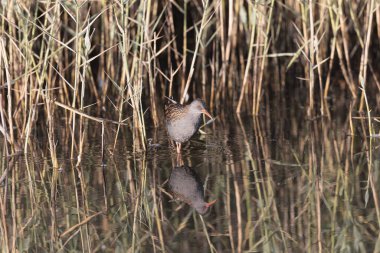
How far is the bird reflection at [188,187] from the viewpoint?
17.7 feet

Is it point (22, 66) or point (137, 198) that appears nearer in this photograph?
point (137, 198)

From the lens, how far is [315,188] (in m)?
5.70

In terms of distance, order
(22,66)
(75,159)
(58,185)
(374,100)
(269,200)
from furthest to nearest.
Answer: (374,100) < (22,66) < (75,159) < (58,185) < (269,200)

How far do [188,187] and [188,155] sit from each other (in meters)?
1.00

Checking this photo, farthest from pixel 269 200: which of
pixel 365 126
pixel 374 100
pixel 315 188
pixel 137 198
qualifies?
pixel 374 100

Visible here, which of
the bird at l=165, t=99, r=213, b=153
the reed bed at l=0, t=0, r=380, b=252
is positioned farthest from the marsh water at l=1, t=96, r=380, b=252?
the bird at l=165, t=99, r=213, b=153

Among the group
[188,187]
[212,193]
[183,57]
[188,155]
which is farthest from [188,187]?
[183,57]

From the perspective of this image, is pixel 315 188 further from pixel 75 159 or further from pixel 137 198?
pixel 75 159

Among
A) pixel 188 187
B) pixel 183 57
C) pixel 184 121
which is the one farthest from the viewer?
pixel 183 57

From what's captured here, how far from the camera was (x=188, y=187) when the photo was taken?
584 centimetres

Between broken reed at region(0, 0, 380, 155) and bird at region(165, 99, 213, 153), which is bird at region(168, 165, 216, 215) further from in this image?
broken reed at region(0, 0, 380, 155)

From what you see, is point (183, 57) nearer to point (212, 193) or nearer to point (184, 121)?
point (184, 121)

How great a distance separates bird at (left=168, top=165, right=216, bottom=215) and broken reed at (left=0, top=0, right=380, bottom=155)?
1.99ft

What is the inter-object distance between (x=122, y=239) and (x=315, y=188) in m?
1.55
